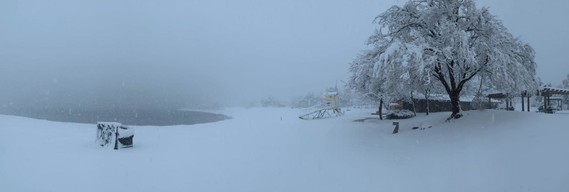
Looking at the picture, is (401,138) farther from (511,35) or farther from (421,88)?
(511,35)

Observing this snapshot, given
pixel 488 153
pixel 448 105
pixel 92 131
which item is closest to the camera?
pixel 488 153

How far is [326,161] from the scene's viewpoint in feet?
39.8

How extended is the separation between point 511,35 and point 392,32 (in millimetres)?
5613

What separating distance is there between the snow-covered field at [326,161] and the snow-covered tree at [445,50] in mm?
2262

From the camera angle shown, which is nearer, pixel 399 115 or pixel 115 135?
pixel 115 135

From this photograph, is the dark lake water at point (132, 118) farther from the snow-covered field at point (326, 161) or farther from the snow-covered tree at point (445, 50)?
the snow-covered tree at point (445, 50)

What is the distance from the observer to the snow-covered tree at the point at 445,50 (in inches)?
523

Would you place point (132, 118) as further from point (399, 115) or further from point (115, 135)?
point (115, 135)

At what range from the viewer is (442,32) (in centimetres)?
1486

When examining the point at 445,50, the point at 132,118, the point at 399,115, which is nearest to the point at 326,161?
the point at 445,50

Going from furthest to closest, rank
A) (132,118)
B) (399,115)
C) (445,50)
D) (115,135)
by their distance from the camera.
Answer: (132,118)
(399,115)
(115,135)
(445,50)

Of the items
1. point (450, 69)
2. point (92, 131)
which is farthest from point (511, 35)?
point (92, 131)

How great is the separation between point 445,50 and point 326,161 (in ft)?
22.8

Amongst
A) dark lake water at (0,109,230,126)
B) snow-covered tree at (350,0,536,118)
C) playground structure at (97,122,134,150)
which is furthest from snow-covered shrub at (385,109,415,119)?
dark lake water at (0,109,230,126)
